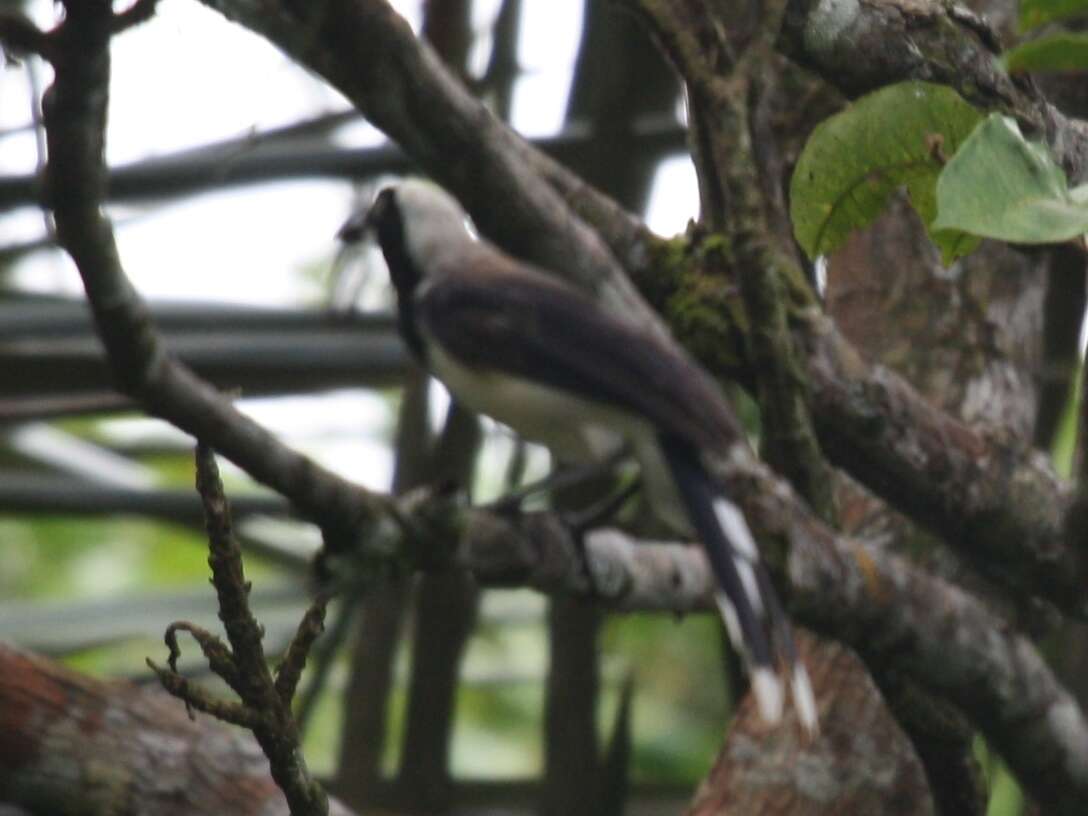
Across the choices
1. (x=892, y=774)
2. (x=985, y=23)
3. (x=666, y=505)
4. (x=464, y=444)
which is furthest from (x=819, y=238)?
(x=464, y=444)

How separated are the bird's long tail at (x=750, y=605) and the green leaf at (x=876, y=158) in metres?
0.47

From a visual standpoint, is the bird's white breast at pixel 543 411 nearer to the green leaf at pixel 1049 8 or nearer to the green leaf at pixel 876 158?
the green leaf at pixel 876 158

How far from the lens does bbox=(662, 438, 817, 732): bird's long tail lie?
267 centimetres

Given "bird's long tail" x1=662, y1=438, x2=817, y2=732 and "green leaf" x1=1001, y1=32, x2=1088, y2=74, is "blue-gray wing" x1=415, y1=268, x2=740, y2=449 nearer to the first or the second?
"bird's long tail" x1=662, y1=438, x2=817, y2=732

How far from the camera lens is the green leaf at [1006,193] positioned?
5.86 feet

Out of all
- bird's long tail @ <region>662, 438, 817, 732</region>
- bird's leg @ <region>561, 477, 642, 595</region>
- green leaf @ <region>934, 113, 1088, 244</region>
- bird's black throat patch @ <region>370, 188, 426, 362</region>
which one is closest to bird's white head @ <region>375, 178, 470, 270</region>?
bird's black throat patch @ <region>370, 188, 426, 362</region>

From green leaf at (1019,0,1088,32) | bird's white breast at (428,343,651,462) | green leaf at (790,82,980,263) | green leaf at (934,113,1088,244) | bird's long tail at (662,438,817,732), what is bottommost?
bird's long tail at (662,438,817,732)

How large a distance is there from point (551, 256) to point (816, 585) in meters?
0.70

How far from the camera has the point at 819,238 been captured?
2.51m

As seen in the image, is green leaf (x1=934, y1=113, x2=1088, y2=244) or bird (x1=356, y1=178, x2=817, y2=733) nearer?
green leaf (x1=934, y1=113, x2=1088, y2=244)

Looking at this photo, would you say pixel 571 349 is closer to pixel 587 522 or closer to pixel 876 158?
pixel 587 522

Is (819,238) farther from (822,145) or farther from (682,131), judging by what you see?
(682,131)

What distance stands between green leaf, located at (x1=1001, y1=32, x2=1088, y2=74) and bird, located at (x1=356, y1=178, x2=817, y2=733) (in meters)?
0.83

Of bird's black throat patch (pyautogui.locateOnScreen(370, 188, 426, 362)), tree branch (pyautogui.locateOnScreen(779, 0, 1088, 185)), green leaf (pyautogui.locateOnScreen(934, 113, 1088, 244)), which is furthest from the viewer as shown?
bird's black throat patch (pyautogui.locateOnScreen(370, 188, 426, 362))
